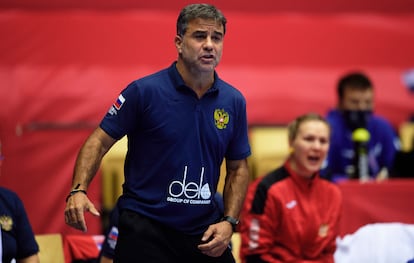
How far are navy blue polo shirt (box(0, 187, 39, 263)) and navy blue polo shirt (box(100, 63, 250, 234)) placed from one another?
2.98 ft

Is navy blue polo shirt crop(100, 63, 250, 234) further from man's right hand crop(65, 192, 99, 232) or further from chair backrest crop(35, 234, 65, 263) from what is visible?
chair backrest crop(35, 234, 65, 263)

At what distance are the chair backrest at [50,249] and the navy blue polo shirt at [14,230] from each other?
1.54ft

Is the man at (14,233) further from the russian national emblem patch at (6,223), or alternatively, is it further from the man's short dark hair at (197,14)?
the man's short dark hair at (197,14)

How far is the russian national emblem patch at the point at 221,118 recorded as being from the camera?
3203 mm

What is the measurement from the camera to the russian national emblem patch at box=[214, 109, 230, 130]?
10.5 feet

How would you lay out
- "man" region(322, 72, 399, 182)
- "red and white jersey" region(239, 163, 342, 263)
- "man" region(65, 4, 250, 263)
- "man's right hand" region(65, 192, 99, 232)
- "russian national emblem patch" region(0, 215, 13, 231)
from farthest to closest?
"man" region(322, 72, 399, 182)
"red and white jersey" region(239, 163, 342, 263)
"russian national emblem patch" region(0, 215, 13, 231)
"man" region(65, 4, 250, 263)
"man's right hand" region(65, 192, 99, 232)

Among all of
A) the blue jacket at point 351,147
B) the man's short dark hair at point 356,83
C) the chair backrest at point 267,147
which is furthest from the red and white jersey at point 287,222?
the chair backrest at point 267,147

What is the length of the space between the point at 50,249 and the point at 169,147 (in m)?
1.65

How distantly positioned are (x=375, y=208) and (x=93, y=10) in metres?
3.47

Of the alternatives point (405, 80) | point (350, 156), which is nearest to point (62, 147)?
point (350, 156)

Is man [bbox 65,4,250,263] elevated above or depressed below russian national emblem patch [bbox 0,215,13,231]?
above

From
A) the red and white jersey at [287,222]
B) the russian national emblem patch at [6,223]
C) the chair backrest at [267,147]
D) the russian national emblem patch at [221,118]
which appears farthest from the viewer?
the chair backrest at [267,147]

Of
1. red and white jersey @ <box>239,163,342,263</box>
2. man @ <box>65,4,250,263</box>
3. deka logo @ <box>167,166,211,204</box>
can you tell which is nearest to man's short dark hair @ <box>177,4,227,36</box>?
man @ <box>65,4,250,263</box>

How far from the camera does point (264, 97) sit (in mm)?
7160
